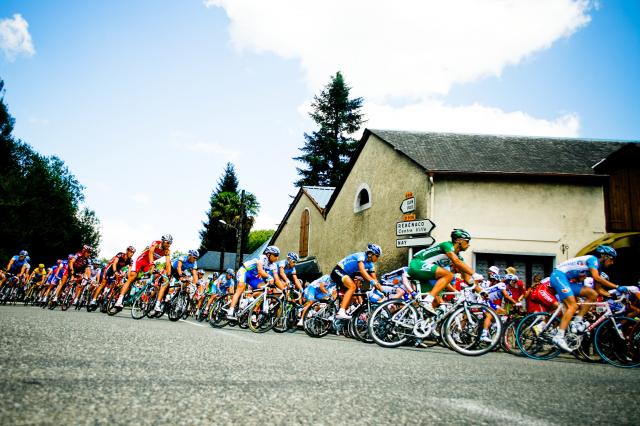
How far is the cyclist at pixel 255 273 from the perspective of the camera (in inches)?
355

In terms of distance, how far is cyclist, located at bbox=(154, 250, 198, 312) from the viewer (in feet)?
34.3

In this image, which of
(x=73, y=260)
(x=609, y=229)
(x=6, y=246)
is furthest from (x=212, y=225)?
(x=609, y=229)

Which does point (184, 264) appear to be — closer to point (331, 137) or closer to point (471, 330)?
point (471, 330)

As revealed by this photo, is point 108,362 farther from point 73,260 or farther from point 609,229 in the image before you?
point 609,229

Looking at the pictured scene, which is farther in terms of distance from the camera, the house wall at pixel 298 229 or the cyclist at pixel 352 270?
the house wall at pixel 298 229

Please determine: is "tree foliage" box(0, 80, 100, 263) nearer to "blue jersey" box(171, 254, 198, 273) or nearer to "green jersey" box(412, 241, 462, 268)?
"blue jersey" box(171, 254, 198, 273)

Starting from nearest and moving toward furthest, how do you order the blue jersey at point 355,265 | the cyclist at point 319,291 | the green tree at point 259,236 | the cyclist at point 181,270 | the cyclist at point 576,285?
the cyclist at point 576,285
the blue jersey at point 355,265
the cyclist at point 319,291
the cyclist at point 181,270
the green tree at point 259,236

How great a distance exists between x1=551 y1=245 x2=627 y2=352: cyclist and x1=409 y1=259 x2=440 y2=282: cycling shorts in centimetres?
213

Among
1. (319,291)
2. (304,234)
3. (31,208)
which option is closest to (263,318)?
(319,291)

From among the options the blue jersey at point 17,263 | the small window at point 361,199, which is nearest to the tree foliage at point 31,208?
the blue jersey at point 17,263

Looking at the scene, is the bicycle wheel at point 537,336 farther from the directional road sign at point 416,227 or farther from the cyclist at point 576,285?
the directional road sign at point 416,227

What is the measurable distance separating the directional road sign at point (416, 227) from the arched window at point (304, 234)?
1547 cm

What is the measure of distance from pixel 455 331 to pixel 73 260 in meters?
13.0

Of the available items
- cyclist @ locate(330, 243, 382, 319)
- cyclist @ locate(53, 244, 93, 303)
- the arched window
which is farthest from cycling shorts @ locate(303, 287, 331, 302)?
the arched window
